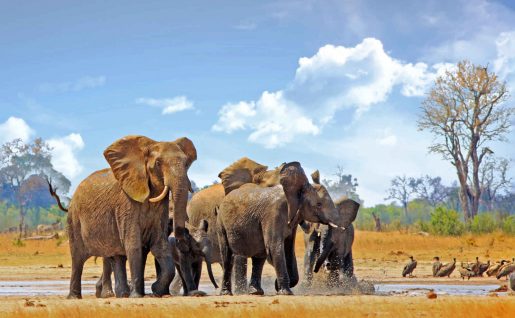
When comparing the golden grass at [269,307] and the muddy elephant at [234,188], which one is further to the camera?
the muddy elephant at [234,188]

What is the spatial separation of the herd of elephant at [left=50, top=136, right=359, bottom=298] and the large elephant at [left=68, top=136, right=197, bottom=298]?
15 millimetres

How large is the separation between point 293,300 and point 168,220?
2.68 metres

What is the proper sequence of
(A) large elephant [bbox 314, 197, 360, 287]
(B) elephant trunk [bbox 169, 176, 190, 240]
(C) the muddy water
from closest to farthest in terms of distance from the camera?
(B) elephant trunk [bbox 169, 176, 190, 240] < (A) large elephant [bbox 314, 197, 360, 287] < (C) the muddy water

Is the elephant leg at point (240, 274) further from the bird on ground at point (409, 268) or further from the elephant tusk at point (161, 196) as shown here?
the bird on ground at point (409, 268)

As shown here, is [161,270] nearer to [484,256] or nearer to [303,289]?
[303,289]

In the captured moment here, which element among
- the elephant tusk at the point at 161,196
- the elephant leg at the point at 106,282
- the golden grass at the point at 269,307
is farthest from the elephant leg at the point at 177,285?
the elephant tusk at the point at 161,196

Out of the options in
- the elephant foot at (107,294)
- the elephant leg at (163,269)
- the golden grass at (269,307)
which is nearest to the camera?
the golden grass at (269,307)

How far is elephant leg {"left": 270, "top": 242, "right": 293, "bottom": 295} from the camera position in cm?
1497

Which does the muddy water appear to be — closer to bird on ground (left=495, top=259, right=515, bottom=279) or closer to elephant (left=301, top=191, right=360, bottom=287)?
elephant (left=301, top=191, right=360, bottom=287)

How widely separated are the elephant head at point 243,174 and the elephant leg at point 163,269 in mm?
3665

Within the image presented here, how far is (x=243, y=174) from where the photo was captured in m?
18.1

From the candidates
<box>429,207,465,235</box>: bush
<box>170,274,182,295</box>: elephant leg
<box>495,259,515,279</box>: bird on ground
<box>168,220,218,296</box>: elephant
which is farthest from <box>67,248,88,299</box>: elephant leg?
<box>429,207,465,235</box>: bush

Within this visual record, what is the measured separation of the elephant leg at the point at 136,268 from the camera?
1434 cm

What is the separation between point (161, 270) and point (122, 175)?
5.19ft
